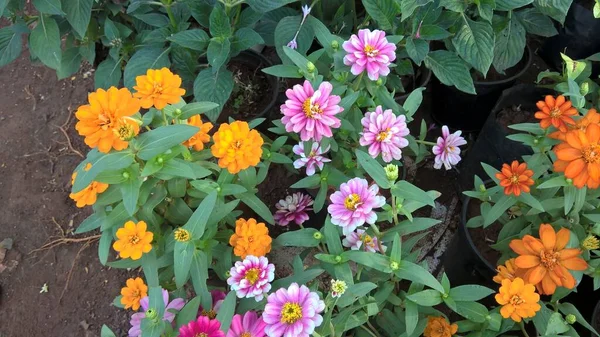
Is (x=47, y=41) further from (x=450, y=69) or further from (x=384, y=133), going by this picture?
(x=450, y=69)

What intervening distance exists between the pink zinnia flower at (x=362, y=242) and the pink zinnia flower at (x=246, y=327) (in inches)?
13.2

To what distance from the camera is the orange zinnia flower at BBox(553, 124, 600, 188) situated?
3.82 feet

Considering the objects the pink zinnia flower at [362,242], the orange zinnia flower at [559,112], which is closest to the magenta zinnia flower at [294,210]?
the pink zinnia flower at [362,242]

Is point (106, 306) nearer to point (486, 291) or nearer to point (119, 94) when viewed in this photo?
point (119, 94)

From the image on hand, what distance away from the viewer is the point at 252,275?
3.91ft

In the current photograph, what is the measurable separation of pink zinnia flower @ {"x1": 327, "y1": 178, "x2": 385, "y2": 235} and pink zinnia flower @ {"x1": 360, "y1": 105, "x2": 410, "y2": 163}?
0.53 ft

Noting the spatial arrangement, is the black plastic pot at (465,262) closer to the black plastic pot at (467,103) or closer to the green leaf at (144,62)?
the black plastic pot at (467,103)

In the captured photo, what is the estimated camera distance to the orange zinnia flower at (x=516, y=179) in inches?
53.8

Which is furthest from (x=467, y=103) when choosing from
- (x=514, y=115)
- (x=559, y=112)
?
(x=559, y=112)

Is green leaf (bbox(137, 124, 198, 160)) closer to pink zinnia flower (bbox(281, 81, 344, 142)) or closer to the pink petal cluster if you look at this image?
pink zinnia flower (bbox(281, 81, 344, 142))

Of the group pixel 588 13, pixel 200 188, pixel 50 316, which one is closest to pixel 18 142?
pixel 50 316

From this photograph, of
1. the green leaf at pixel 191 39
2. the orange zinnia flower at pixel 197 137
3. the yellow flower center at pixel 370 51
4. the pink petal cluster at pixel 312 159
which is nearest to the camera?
the yellow flower center at pixel 370 51

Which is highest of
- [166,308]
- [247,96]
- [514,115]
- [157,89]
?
[157,89]

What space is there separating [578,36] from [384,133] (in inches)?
57.8
